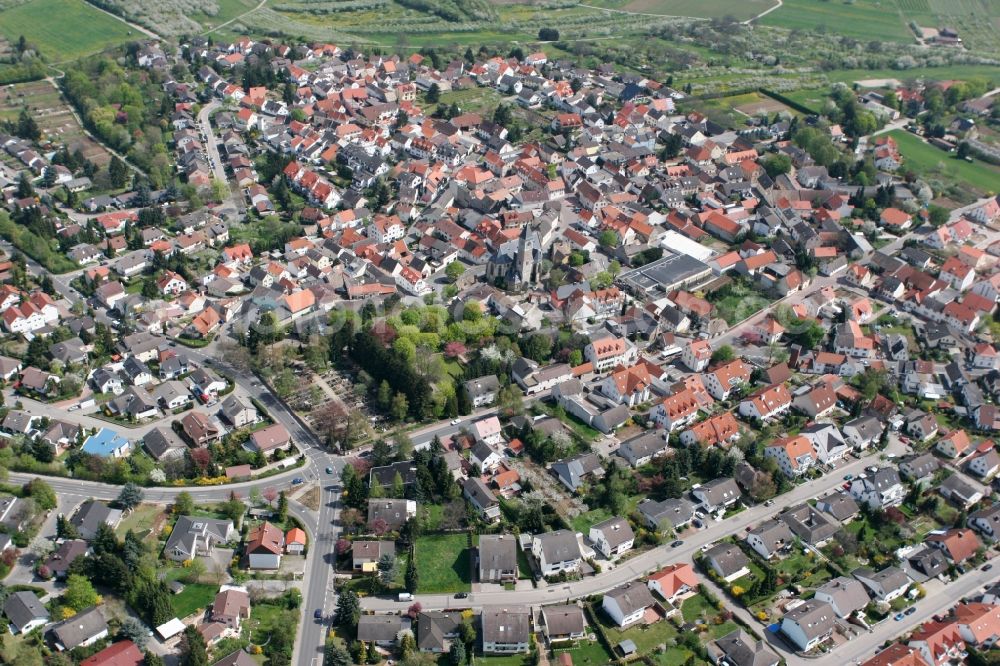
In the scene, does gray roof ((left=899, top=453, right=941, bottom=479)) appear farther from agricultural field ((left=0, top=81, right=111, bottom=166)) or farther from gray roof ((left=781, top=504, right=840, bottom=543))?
agricultural field ((left=0, top=81, right=111, bottom=166))

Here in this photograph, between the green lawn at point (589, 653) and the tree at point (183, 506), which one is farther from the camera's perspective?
the tree at point (183, 506)

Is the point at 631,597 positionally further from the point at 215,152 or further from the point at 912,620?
the point at 215,152

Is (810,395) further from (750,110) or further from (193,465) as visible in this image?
(750,110)

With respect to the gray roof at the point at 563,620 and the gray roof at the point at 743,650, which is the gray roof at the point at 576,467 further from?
the gray roof at the point at 743,650

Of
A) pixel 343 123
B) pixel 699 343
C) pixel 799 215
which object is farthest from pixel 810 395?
pixel 343 123

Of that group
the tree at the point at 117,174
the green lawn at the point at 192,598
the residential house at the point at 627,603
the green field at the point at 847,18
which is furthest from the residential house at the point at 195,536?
the green field at the point at 847,18

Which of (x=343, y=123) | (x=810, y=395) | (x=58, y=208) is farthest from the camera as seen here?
(x=343, y=123)
